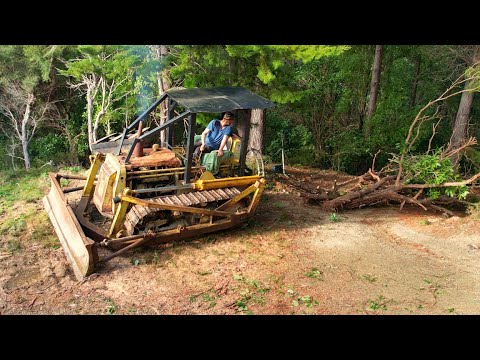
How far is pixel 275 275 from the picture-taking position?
6305 millimetres

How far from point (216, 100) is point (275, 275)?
3119 mm

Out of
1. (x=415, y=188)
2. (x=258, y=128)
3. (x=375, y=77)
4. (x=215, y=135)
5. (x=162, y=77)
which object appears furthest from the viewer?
(x=375, y=77)

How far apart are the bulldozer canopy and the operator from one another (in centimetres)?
40

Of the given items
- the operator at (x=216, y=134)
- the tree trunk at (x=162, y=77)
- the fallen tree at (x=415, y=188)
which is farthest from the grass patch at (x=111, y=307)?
the tree trunk at (x=162, y=77)

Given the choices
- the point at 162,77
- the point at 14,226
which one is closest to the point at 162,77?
the point at 162,77

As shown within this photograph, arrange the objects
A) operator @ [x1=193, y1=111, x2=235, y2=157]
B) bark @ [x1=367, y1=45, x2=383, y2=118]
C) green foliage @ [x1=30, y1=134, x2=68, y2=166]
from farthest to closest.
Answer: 1. green foliage @ [x1=30, y1=134, x2=68, y2=166]
2. bark @ [x1=367, y1=45, x2=383, y2=118]
3. operator @ [x1=193, y1=111, x2=235, y2=157]

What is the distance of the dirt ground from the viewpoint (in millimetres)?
5473

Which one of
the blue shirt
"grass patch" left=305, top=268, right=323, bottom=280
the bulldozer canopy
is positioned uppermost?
the bulldozer canopy

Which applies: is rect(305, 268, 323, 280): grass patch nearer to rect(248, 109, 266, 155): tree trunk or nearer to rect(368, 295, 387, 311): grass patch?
rect(368, 295, 387, 311): grass patch

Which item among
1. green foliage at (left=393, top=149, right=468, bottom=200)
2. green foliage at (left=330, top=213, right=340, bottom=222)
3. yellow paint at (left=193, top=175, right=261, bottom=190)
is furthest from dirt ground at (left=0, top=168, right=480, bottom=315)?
yellow paint at (left=193, top=175, right=261, bottom=190)

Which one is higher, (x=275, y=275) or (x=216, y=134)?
(x=216, y=134)

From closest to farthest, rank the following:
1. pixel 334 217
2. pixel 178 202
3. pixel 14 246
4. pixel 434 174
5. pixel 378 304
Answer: pixel 378 304 < pixel 14 246 < pixel 178 202 < pixel 334 217 < pixel 434 174

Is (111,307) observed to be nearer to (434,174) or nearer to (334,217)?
(334,217)

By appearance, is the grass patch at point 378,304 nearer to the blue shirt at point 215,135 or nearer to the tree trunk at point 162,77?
the blue shirt at point 215,135
